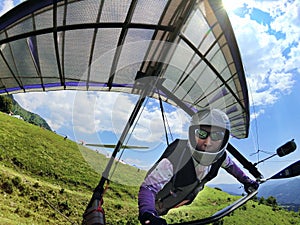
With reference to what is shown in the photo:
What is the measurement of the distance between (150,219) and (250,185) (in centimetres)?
362

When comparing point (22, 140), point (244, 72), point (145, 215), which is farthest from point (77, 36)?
point (22, 140)

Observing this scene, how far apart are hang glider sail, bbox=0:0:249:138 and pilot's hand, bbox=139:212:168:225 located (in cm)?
378

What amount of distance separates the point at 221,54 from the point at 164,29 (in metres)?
1.91

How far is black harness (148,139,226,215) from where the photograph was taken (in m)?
3.71

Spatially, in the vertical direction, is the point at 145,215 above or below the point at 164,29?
below

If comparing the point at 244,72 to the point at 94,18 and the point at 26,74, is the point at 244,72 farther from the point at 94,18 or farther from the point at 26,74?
the point at 26,74

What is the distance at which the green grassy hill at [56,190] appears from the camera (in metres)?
17.5

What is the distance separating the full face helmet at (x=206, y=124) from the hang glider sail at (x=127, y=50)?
7.58 feet

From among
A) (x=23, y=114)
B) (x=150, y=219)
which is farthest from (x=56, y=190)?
(x=23, y=114)

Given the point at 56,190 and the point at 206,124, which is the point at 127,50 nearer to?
the point at 206,124

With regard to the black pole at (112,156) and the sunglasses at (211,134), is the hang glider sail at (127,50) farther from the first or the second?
the sunglasses at (211,134)

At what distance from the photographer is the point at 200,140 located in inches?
156

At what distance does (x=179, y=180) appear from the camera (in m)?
3.75

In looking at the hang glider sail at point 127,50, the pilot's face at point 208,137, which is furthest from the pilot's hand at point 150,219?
A: the hang glider sail at point 127,50
